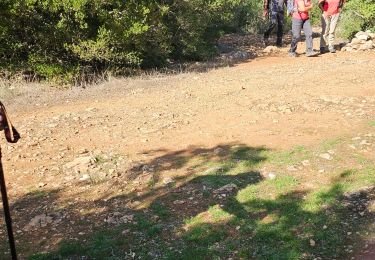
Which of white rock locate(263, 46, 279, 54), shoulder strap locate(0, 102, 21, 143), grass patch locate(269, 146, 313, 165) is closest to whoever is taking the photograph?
shoulder strap locate(0, 102, 21, 143)

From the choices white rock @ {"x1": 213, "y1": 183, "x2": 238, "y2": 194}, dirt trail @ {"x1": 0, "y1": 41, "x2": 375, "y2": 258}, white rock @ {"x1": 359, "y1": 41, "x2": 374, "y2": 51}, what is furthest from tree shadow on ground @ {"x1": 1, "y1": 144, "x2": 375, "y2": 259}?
white rock @ {"x1": 359, "y1": 41, "x2": 374, "y2": 51}

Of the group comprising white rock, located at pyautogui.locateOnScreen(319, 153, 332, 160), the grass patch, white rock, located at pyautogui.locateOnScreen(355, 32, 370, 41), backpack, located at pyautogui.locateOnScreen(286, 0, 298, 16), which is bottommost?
the grass patch

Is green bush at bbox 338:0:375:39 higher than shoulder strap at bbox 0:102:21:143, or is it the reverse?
shoulder strap at bbox 0:102:21:143

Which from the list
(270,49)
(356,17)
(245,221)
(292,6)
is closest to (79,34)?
(292,6)

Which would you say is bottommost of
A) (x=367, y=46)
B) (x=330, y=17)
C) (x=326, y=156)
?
(x=326, y=156)

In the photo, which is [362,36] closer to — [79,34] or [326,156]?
[79,34]

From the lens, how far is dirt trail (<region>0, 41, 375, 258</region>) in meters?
6.27

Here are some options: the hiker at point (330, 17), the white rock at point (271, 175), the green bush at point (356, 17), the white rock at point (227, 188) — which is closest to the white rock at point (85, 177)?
the white rock at point (227, 188)

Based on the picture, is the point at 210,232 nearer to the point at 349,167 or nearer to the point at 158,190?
the point at 158,190

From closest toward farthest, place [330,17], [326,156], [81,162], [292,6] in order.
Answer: [326,156], [81,162], [330,17], [292,6]

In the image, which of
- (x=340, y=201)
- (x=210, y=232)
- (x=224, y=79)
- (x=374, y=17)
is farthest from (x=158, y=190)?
(x=374, y=17)

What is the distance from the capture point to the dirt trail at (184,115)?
20.6ft

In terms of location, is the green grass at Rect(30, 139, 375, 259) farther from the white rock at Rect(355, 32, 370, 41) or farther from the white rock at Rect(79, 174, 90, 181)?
the white rock at Rect(355, 32, 370, 41)

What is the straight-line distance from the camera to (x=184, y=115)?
24.2ft
